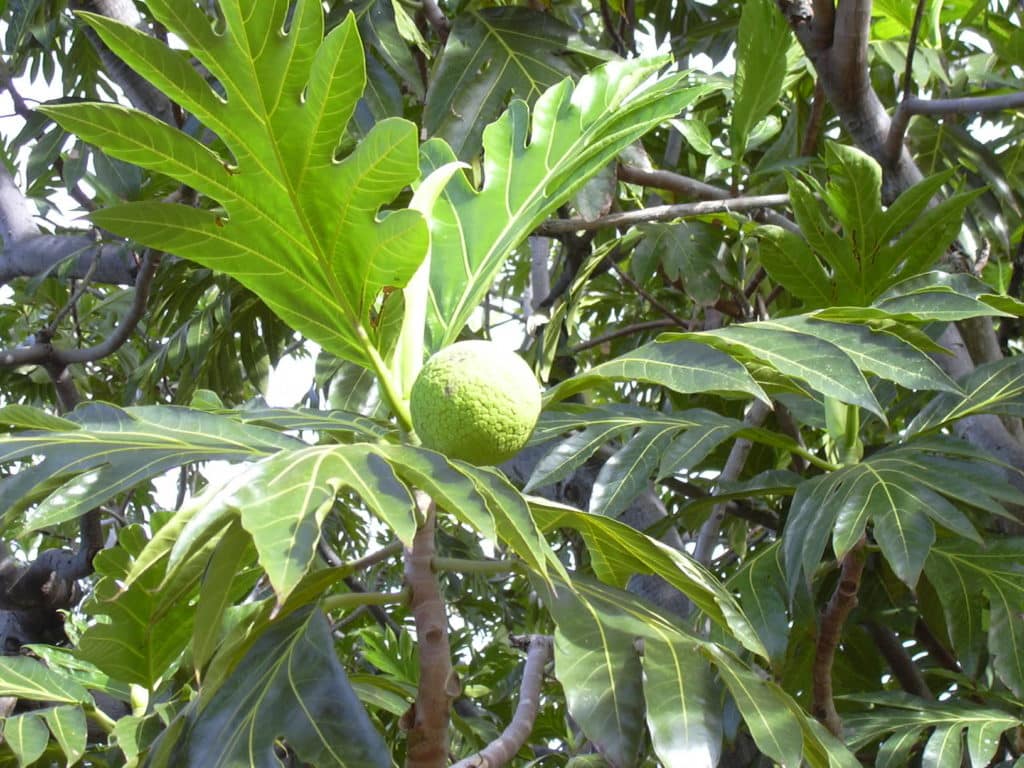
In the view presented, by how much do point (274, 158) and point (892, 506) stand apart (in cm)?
68

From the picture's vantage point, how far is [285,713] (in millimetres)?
824

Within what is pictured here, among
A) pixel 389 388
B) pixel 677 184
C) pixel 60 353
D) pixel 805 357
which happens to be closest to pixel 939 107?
pixel 677 184

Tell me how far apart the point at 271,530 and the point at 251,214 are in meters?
0.39

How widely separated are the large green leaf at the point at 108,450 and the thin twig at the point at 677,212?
824 mm

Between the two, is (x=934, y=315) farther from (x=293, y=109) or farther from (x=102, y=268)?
(x=102, y=268)

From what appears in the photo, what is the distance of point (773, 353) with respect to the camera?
818 mm

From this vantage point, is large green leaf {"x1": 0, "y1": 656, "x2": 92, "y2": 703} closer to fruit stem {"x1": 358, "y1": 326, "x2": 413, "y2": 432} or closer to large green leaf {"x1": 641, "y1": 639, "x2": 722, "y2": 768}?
fruit stem {"x1": 358, "y1": 326, "x2": 413, "y2": 432}

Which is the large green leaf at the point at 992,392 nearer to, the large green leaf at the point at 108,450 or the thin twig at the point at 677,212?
the thin twig at the point at 677,212

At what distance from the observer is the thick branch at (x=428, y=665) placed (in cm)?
87

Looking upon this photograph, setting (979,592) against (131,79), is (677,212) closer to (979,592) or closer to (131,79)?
(979,592)

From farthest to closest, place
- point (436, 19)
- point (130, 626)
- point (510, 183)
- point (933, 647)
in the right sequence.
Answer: point (436, 19)
point (933, 647)
point (130, 626)
point (510, 183)

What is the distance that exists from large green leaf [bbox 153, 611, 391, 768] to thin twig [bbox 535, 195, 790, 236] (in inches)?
33.9

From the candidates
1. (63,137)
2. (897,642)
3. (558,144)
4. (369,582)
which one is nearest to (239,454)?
(558,144)

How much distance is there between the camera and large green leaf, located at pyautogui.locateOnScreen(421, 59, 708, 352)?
1.05 metres
